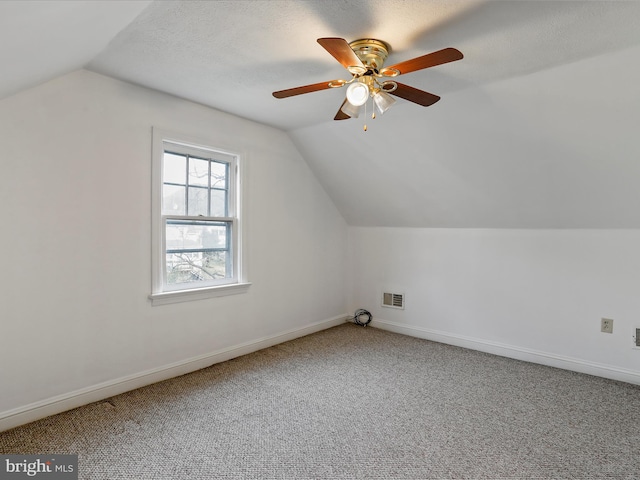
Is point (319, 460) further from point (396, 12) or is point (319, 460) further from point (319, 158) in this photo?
point (319, 158)

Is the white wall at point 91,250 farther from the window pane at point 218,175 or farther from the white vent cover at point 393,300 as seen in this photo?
the white vent cover at point 393,300

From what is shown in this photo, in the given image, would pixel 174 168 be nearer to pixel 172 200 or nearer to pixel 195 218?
pixel 172 200

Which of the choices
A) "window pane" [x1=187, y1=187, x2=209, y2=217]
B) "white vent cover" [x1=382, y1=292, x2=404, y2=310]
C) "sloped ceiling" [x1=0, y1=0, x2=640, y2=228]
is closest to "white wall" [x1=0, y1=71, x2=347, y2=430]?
"sloped ceiling" [x1=0, y1=0, x2=640, y2=228]

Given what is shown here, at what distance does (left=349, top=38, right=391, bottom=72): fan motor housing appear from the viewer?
2162mm

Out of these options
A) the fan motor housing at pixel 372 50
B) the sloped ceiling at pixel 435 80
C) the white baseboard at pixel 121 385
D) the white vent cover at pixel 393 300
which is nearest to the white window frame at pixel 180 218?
the sloped ceiling at pixel 435 80

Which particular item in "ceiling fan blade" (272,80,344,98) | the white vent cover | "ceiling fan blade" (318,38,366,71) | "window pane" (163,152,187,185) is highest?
"ceiling fan blade" (318,38,366,71)

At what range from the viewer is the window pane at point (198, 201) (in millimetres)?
3367

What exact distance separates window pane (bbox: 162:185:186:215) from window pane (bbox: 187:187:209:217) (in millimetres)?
81

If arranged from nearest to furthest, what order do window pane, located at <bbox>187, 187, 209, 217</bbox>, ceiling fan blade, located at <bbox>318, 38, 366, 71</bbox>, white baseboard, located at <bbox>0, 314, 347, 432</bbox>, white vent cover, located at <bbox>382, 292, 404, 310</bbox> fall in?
ceiling fan blade, located at <bbox>318, 38, 366, 71</bbox>
white baseboard, located at <bbox>0, 314, 347, 432</bbox>
window pane, located at <bbox>187, 187, 209, 217</bbox>
white vent cover, located at <bbox>382, 292, 404, 310</bbox>

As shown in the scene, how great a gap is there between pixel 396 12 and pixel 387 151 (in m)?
1.85

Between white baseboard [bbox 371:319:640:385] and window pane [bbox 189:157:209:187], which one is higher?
window pane [bbox 189:157:209:187]

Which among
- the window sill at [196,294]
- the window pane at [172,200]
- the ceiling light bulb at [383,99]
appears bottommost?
→ the window sill at [196,294]

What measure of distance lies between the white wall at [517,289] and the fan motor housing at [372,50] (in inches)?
92.3

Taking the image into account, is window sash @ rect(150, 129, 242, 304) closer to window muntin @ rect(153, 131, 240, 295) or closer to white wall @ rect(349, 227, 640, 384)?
window muntin @ rect(153, 131, 240, 295)
